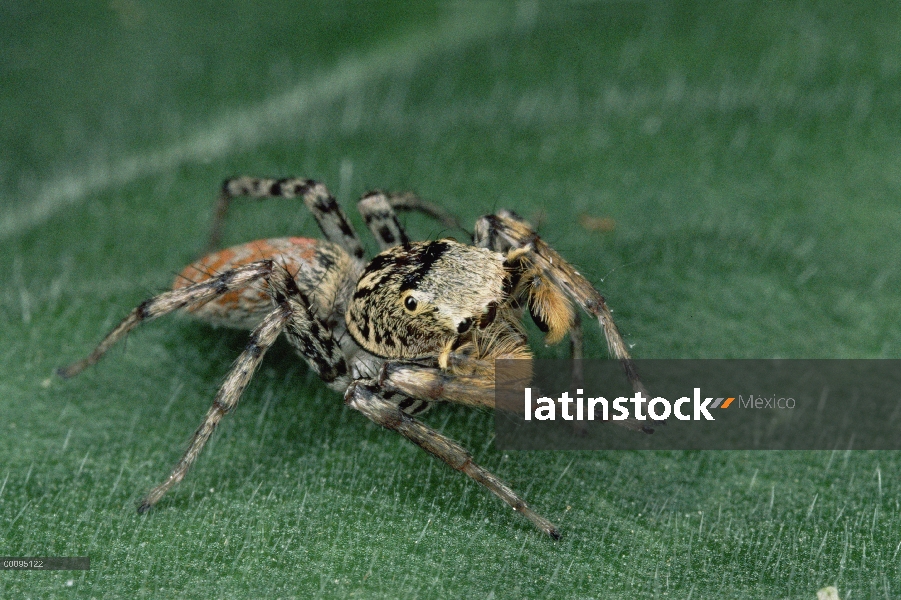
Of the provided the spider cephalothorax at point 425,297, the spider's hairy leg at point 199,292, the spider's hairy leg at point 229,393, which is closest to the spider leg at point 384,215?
the spider cephalothorax at point 425,297

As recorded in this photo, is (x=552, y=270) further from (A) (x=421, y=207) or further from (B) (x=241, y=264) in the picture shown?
(B) (x=241, y=264)

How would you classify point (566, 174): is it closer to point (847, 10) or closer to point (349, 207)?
point (349, 207)

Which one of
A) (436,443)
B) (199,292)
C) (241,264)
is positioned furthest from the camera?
(241,264)

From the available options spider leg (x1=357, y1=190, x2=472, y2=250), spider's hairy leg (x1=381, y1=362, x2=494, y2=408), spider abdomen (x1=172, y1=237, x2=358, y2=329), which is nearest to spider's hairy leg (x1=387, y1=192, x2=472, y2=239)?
spider leg (x1=357, y1=190, x2=472, y2=250)

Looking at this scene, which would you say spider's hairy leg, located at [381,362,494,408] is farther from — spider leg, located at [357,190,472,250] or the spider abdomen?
spider leg, located at [357,190,472,250]

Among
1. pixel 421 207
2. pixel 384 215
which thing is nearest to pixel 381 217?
pixel 384 215

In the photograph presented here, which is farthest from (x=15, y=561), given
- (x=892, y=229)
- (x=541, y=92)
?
(x=892, y=229)
